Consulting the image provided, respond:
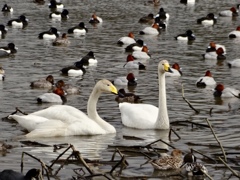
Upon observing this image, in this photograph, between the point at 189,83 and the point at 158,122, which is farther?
the point at 189,83

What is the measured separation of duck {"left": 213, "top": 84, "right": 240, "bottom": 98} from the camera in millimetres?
22969

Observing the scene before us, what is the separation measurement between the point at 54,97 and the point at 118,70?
560 cm

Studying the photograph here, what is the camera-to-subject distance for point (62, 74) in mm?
26547

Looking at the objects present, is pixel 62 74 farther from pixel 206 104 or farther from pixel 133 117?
pixel 133 117

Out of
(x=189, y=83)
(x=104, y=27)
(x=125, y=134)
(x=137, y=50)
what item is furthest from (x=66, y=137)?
(x=104, y=27)

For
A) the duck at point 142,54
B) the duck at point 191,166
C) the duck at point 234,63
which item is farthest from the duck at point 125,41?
the duck at point 191,166

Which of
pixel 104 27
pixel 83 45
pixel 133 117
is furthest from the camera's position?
pixel 104 27

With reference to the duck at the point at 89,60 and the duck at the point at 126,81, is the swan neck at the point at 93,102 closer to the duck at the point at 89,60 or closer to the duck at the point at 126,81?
the duck at the point at 126,81

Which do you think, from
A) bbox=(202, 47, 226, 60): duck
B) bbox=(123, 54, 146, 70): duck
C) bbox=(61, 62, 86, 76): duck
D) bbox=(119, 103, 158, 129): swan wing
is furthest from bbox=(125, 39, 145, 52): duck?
bbox=(119, 103, 158, 129): swan wing

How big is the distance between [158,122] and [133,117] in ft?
2.00

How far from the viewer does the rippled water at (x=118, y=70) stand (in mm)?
16688

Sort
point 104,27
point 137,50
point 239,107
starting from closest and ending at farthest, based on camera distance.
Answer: point 239,107 → point 137,50 → point 104,27

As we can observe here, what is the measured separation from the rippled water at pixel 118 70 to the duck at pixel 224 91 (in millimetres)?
235

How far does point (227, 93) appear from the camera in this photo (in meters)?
23.0
